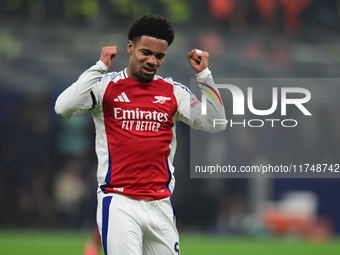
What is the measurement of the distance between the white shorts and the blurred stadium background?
9.31m

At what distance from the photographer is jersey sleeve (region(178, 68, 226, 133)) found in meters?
5.43

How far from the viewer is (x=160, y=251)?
521 centimetres

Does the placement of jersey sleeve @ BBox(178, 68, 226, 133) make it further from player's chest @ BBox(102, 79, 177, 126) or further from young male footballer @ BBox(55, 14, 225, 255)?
player's chest @ BBox(102, 79, 177, 126)

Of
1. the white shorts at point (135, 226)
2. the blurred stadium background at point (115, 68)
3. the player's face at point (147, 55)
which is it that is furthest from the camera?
the blurred stadium background at point (115, 68)

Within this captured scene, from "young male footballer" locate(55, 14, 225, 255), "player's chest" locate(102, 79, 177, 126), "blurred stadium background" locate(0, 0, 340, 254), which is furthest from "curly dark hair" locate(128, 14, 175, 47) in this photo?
"blurred stadium background" locate(0, 0, 340, 254)

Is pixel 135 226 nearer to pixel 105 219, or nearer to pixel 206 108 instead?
pixel 105 219

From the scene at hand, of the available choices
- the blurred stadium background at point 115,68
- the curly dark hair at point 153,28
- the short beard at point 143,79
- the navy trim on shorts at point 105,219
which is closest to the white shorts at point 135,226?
the navy trim on shorts at point 105,219

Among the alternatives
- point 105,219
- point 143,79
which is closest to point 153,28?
point 143,79

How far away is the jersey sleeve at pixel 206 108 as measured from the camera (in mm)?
5426

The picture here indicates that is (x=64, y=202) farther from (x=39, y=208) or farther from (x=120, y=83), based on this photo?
(x=120, y=83)

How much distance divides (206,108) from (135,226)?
103cm

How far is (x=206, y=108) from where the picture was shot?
18.0 feet

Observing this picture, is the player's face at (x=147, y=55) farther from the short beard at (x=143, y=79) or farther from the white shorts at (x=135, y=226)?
the white shorts at (x=135, y=226)

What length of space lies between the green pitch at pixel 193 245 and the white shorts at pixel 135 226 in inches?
221
